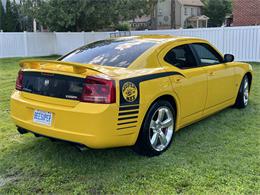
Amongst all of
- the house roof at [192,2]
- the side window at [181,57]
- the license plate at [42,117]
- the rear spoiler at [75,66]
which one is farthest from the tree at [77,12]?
the house roof at [192,2]

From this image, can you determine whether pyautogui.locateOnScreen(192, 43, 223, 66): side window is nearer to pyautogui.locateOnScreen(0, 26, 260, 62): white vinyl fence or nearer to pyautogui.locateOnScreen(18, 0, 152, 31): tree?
pyautogui.locateOnScreen(0, 26, 260, 62): white vinyl fence

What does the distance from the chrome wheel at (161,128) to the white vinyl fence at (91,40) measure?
11.6m

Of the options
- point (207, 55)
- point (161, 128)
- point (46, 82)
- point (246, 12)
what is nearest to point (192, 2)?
point (246, 12)

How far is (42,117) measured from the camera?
3.79m

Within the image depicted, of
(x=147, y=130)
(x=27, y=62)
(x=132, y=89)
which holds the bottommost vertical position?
(x=147, y=130)

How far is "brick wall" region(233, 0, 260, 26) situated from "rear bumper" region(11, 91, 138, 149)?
839 inches

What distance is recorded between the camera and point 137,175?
12.0 feet

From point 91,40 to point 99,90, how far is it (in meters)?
18.6

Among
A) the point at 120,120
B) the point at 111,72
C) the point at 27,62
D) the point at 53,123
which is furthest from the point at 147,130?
the point at 27,62

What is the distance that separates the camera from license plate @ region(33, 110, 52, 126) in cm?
372

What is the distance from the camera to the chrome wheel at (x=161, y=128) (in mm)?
4160

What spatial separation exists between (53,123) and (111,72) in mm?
872

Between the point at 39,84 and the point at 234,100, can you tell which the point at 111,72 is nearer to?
the point at 39,84

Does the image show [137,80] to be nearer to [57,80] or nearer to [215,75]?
[57,80]
